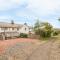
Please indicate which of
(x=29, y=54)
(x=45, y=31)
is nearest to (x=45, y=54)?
(x=29, y=54)

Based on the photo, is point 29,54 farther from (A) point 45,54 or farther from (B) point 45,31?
(B) point 45,31

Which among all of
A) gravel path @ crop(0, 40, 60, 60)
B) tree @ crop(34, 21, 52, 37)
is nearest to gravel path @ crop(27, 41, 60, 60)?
gravel path @ crop(0, 40, 60, 60)

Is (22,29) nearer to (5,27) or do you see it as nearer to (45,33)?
(5,27)

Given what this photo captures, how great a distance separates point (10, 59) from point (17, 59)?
90cm

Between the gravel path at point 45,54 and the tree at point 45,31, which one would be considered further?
the tree at point 45,31

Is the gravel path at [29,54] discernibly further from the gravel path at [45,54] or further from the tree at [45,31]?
the tree at [45,31]

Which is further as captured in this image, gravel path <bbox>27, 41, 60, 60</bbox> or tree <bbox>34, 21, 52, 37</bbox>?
tree <bbox>34, 21, 52, 37</bbox>

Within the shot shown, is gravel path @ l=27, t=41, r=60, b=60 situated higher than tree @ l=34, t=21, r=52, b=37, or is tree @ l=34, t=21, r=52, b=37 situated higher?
tree @ l=34, t=21, r=52, b=37

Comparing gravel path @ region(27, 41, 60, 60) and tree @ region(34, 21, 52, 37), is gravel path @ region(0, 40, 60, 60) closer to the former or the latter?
gravel path @ region(27, 41, 60, 60)

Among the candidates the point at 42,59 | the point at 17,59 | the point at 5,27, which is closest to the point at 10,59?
the point at 17,59

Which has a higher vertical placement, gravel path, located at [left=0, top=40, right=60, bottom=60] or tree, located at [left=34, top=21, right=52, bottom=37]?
tree, located at [left=34, top=21, right=52, bottom=37]

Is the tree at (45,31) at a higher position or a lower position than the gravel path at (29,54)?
higher

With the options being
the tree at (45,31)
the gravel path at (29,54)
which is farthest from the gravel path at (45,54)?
the tree at (45,31)

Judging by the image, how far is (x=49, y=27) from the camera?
68062mm
